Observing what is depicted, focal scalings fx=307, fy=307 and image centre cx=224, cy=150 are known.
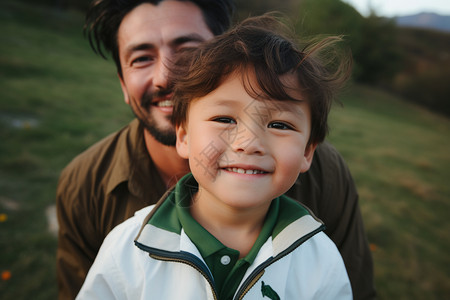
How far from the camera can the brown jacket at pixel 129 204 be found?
2049 mm

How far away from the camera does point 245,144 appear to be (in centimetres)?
114

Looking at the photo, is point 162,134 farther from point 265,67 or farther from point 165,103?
point 265,67

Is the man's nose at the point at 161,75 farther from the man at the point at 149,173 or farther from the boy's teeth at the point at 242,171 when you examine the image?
the boy's teeth at the point at 242,171

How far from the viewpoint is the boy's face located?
117 cm

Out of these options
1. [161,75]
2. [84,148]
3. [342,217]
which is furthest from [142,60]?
[84,148]

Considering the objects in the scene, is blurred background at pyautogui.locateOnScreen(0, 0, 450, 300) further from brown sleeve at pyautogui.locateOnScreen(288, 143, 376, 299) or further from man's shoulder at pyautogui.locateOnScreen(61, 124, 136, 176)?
man's shoulder at pyautogui.locateOnScreen(61, 124, 136, 176)

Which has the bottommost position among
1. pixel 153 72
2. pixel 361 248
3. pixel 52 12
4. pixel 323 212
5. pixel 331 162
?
pixel 52 12

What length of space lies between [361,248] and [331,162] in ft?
2.08

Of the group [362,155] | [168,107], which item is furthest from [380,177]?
[168,107]

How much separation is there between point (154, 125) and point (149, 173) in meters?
0.34

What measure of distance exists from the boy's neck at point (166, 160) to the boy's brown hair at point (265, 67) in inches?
27.4

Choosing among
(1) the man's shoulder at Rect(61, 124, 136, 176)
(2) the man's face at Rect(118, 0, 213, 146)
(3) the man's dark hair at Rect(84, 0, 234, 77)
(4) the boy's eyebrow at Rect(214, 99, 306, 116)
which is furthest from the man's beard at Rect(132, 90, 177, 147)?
(4) the boy's eyebrow at Rect(214, 99, 306, 116)

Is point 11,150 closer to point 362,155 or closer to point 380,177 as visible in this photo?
point 380,177

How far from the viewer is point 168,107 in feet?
6.93
